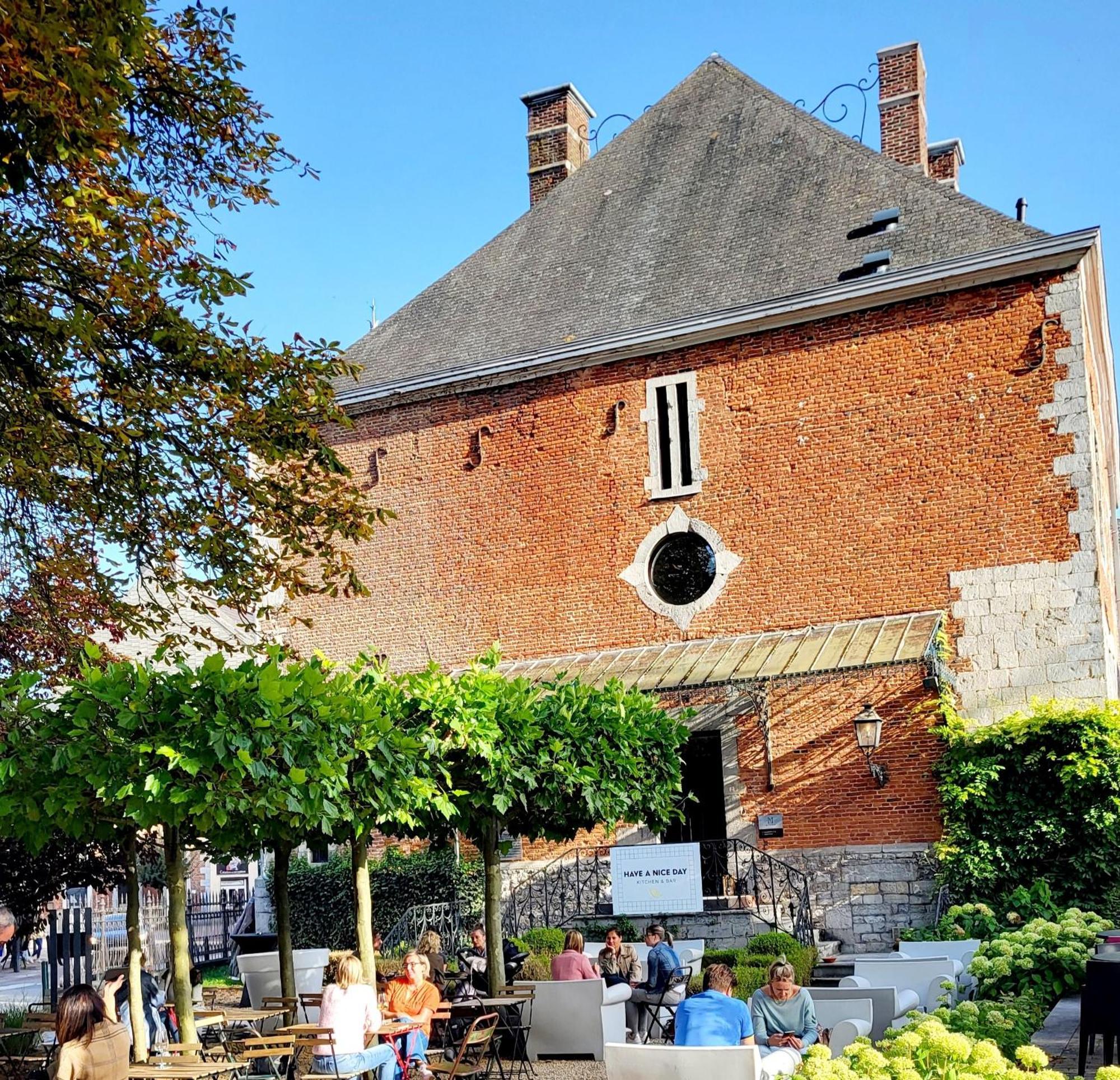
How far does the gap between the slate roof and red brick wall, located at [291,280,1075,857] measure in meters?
0.87

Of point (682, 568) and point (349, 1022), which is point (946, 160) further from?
point (349, 1022)

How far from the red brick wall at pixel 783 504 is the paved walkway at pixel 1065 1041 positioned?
6116mm

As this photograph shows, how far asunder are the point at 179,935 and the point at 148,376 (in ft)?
13.5

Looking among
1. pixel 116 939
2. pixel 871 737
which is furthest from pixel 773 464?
pixel 116 939

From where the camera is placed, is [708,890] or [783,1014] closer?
[783,1014]

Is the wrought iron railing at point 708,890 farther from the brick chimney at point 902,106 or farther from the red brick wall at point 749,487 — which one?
the brick chimney at point 902,106

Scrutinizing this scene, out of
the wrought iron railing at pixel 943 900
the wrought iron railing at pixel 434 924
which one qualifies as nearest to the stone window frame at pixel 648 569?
the wrought iron railing at pixel 943 900

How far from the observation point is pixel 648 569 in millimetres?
17938

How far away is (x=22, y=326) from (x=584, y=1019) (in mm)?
6655

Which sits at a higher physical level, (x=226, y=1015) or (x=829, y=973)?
(x=226, y=1015)

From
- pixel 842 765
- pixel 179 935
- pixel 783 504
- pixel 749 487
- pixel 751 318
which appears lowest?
pixel 179 935

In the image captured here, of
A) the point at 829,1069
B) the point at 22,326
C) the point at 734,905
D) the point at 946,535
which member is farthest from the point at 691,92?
the point at 829,1069

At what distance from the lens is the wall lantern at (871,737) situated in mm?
15367

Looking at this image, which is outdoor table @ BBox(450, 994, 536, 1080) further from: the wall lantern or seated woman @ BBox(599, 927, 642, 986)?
the wall lantern
